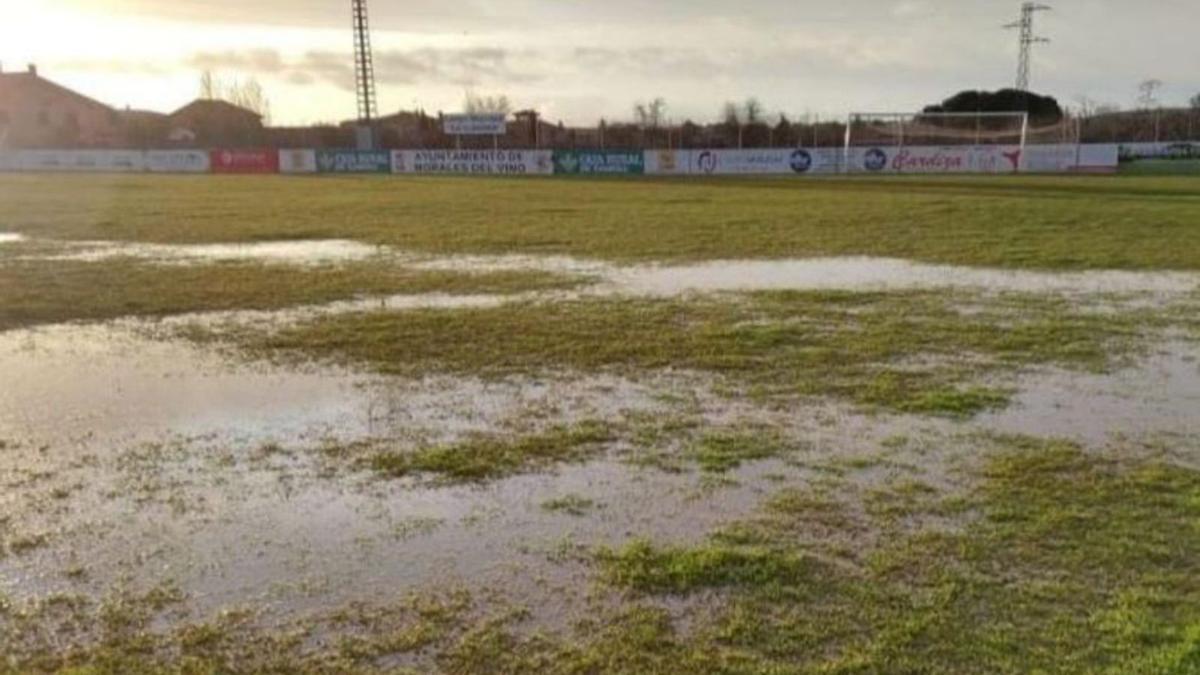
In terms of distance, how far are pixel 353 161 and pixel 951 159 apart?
105ft

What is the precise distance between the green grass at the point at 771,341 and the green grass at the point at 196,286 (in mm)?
1951

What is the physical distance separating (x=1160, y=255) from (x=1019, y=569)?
14233 millimetres

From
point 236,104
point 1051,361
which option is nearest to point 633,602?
point 1051,361

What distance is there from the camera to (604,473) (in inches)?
249

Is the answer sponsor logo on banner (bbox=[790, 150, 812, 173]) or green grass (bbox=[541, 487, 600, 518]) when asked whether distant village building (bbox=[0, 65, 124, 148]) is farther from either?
green grass (bbox=[541, 487, 600, 518])

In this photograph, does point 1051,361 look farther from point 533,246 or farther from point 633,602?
point 533,246

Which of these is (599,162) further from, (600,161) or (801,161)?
(801,161)

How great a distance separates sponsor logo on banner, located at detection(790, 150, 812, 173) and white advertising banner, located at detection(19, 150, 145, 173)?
37977 millimetres

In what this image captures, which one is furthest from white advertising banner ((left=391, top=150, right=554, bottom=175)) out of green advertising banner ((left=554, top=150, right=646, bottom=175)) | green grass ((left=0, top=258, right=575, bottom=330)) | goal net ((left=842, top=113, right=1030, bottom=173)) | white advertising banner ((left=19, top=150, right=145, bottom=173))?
green grass ((left=0, top=258, right=575, bottom=330))

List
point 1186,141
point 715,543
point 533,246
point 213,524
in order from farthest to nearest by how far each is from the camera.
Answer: point 1186,141 → point 533,246 → point 213,524 → point 715,543

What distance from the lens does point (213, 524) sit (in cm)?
555

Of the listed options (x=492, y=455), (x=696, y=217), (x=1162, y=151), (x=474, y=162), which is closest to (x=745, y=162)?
(x=474, y=162)

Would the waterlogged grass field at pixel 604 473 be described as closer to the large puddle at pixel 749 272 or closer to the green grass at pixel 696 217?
the large puddle at pixel 749 272

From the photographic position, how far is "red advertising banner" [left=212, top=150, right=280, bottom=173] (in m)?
59.7
